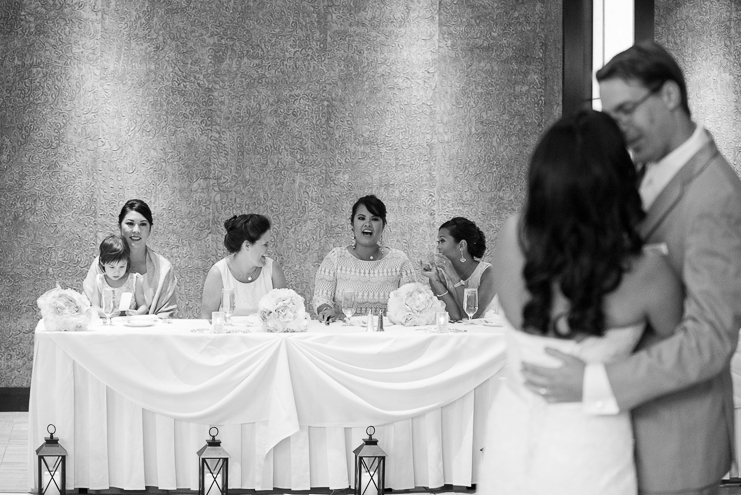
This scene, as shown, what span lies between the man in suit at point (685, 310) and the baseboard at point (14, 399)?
5.49m

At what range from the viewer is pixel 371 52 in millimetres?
6441

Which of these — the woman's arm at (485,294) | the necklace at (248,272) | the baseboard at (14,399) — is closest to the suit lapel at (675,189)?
the woman's arm at (485,294)

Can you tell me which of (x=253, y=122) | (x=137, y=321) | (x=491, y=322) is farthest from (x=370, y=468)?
(x=253, y=122)

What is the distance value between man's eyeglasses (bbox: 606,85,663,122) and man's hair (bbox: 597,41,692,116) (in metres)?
0.01

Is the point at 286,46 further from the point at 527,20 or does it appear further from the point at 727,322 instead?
the point at 727,322

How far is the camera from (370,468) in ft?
12.8

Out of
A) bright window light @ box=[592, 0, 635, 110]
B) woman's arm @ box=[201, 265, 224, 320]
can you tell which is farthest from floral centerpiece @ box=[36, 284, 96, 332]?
bright window light @ box=[592, 0, 635, 110]

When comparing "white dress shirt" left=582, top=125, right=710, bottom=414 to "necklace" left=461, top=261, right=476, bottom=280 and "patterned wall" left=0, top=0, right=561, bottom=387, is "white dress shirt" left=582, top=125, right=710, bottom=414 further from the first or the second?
"patterned wall" left=0, top=0, right=561, bottom=387

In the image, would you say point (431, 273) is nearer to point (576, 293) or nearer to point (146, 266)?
point (146, 266)

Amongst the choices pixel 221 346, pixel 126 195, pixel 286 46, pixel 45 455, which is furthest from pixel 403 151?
pixel 45 455

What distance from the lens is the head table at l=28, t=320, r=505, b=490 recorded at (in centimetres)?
392

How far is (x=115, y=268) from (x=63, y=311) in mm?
1077

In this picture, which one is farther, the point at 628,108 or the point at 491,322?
the point at 491,322

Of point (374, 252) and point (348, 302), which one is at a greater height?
point (374, 252)
